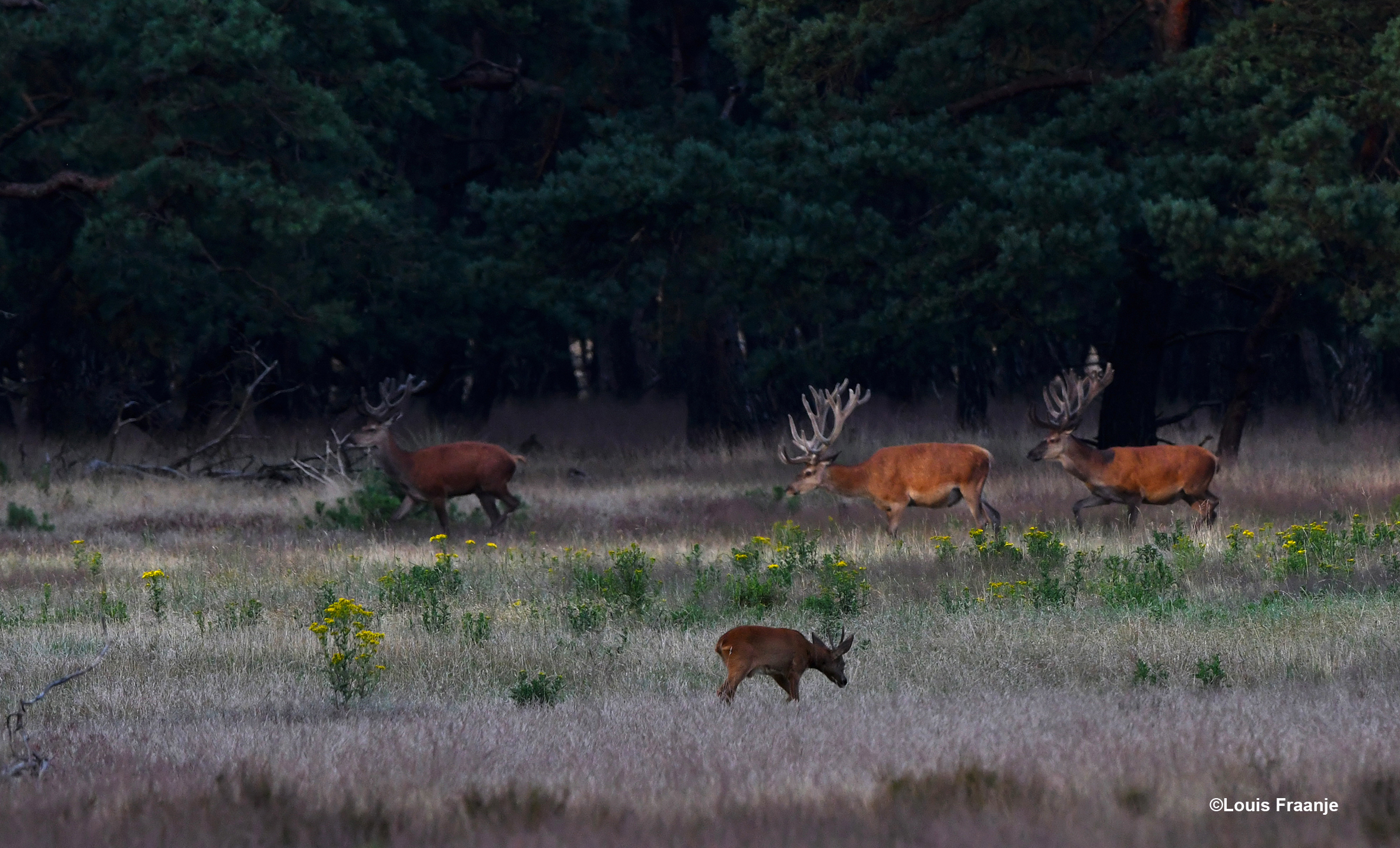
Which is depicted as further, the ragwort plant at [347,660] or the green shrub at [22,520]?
the green shrub at [22,520]

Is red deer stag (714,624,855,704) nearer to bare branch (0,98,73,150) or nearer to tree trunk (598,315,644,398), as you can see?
bare branch (0,98,73,150)

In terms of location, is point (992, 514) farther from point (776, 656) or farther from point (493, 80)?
point (493, 80)

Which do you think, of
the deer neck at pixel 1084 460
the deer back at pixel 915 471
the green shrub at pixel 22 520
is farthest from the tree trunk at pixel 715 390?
the green shrub at pixel 22 520

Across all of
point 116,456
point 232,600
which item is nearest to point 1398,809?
point 232,600

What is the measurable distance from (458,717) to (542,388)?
1580 inches

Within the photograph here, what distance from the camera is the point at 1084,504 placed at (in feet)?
49.2

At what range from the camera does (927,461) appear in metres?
14.8

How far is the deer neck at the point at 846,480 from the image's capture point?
15.1 m

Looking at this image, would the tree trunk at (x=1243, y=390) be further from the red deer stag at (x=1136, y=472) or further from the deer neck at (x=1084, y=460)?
the deer neck at (x=1084, y=460)

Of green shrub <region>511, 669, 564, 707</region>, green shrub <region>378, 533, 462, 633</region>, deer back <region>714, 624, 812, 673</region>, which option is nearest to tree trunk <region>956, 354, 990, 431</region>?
green shrub <region>378, 533, 462, 633</region>

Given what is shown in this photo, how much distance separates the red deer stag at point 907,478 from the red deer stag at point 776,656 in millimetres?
7340

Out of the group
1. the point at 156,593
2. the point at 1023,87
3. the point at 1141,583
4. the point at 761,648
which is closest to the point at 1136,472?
the point at 1141,583

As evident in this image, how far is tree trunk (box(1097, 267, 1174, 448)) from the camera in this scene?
20000 millimetres

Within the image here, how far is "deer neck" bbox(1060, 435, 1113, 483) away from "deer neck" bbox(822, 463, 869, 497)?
6.06 feet
